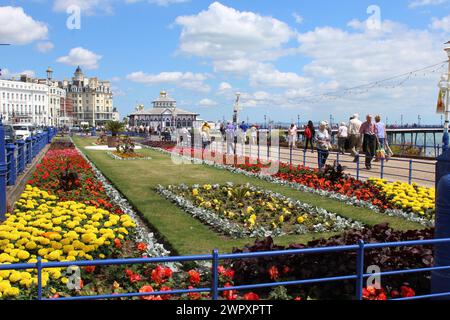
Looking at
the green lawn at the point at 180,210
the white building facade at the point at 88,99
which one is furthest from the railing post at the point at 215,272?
the white building facade at the point at 88,99

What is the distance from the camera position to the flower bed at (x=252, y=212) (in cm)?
897

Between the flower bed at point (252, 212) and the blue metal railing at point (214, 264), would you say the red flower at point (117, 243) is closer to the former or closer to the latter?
the flower bed at point (252, 212)

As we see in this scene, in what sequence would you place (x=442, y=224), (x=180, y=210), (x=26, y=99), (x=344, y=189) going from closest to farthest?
(x=442, y=224)
(x=180, y=210)
(x=344, y=189)
(x=26, y=99)

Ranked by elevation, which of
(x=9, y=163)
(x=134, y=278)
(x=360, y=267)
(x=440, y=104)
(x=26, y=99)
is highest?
(x=26, y=99)

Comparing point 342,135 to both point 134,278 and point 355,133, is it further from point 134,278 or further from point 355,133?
point 134,278

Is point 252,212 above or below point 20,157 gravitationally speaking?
below

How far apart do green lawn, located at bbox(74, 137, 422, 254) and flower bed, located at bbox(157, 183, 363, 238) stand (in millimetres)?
256

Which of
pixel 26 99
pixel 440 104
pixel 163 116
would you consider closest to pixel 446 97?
pixel 440 104

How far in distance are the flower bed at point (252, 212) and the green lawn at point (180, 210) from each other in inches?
10.1

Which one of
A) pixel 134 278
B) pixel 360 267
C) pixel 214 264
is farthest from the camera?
pixel 134 278

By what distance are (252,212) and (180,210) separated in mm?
1579

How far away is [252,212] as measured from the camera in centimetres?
1026
